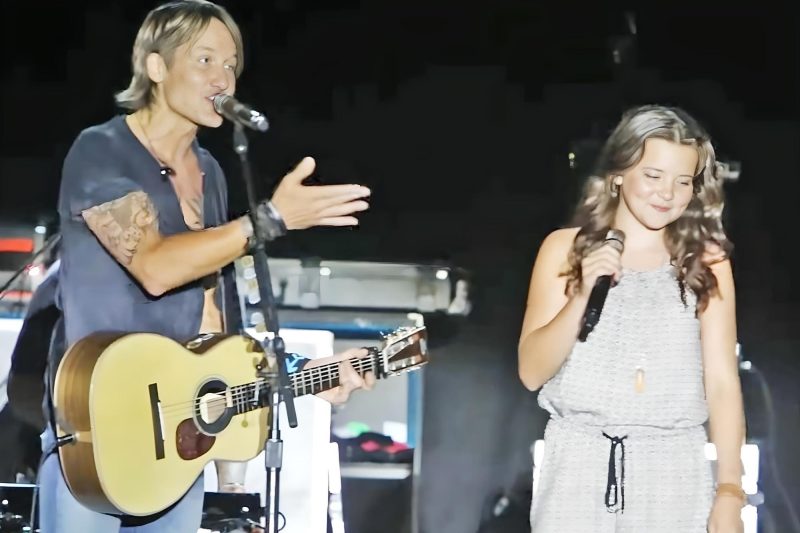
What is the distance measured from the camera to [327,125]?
316cm

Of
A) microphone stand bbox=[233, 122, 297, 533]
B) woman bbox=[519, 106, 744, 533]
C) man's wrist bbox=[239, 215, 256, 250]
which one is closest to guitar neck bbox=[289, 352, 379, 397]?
microphone stand bbox=[233, 122, 297, 533]

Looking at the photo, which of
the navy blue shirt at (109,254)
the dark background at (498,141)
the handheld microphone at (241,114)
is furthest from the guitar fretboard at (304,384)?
the handheld microphone at (241,114)

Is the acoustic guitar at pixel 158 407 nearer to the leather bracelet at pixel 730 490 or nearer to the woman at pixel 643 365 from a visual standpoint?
the woman at pixel 643 365

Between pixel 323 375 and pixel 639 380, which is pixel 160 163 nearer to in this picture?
pixel 323 375

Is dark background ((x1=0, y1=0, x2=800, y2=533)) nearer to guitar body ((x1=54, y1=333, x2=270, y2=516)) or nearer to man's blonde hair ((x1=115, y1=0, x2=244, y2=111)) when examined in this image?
man's blonde hair ((x1=115, y1=0, x2=244, y2=111))

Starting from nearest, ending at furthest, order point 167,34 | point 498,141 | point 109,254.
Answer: point 109,254, point 167,34, point 498,141

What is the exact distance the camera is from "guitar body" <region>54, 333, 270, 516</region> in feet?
7.92

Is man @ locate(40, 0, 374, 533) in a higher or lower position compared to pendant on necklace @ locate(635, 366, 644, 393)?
higher

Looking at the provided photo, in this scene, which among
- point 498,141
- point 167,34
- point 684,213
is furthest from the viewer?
point 498,141

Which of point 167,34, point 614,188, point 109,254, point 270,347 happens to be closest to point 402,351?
point 270,347

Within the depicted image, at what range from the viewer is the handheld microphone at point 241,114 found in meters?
2.14

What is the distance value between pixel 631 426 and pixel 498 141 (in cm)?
120

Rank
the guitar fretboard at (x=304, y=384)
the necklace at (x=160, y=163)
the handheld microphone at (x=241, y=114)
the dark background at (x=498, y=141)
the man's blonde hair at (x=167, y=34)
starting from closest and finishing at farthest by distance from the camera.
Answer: the handheld microphone at (x=241, y=114), the guitar fretboard at (x=304, y=384), the necklace at (x=160, y=163), the man's blonde hair at (x=167, y=34), the dark background at (x=498, y=141)

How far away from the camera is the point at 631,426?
2.21 m
